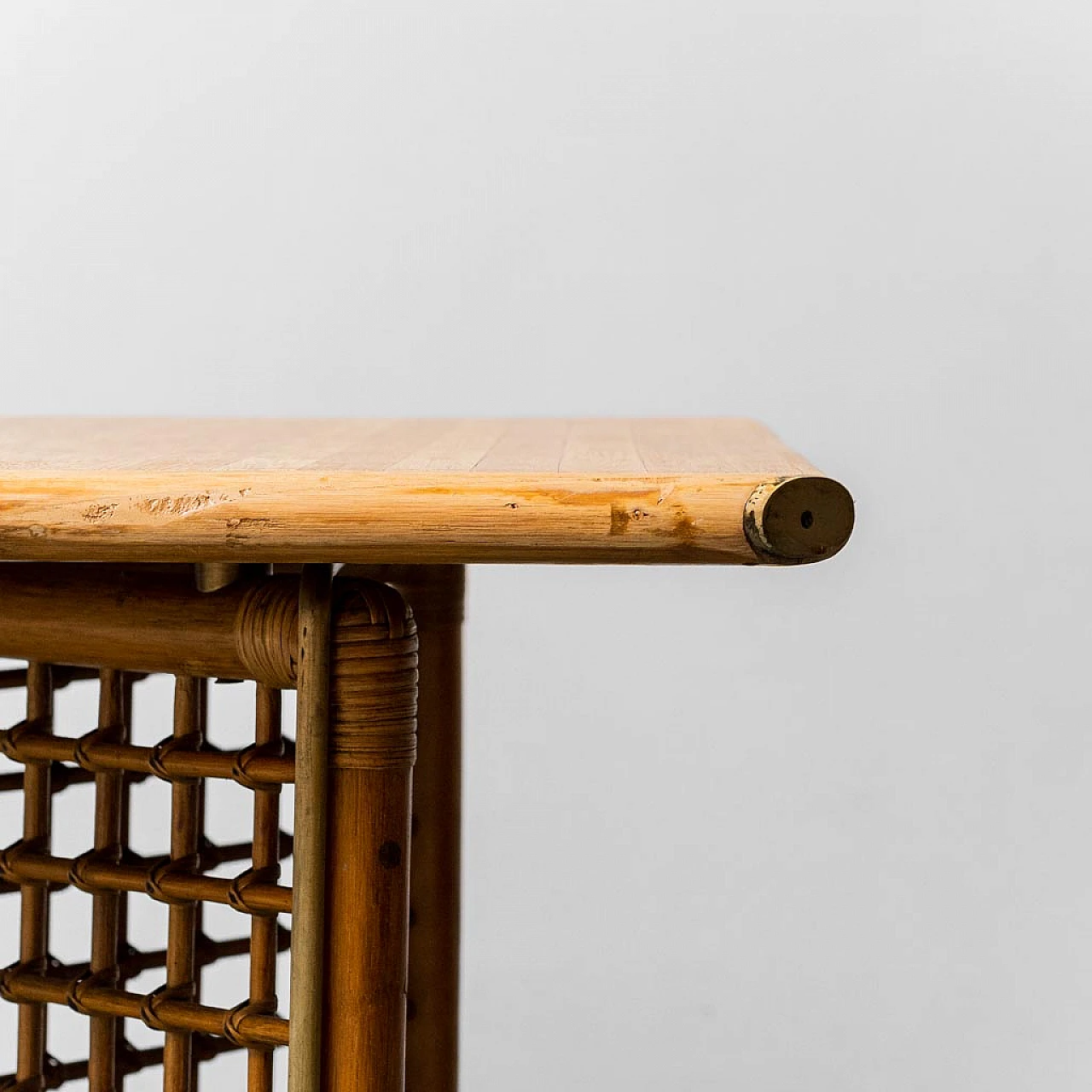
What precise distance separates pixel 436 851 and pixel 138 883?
322mm

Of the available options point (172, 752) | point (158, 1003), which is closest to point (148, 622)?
point (172, 752)

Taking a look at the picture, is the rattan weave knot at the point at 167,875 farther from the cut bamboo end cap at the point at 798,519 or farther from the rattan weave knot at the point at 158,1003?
the cut bamboo end cap at the point at 798,519

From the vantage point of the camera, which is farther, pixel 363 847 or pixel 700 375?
pixel 700 375

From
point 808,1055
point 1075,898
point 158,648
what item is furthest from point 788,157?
point 158,648

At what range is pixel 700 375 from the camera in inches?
92.7

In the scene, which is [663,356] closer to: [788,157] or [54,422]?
[788,157]

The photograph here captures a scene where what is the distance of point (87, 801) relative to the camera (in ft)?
7.52

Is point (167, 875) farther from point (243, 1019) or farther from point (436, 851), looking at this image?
point (436, 851)

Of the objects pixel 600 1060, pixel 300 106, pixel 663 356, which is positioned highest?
pixel 300 106

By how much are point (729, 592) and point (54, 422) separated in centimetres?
126

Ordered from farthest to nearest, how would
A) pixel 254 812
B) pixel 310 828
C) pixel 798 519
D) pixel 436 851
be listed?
1. pixel 436 851
2. pixel 254 812
3. pixel 310 828
4. pixel 798 519

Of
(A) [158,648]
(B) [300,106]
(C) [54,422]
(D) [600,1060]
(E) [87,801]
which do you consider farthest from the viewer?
(B) [300,106]

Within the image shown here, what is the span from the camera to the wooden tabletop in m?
0.58

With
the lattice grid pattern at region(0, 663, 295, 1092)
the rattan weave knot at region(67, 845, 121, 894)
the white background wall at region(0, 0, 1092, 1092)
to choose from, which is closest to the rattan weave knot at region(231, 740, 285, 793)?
the lattice grid pattern at region(0, 663, 295, 1092)
